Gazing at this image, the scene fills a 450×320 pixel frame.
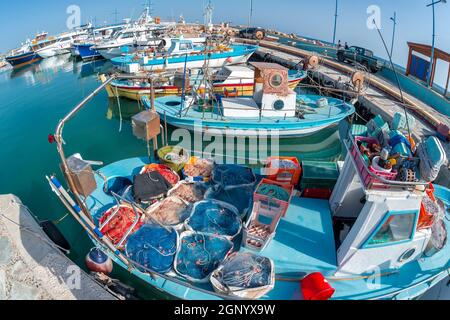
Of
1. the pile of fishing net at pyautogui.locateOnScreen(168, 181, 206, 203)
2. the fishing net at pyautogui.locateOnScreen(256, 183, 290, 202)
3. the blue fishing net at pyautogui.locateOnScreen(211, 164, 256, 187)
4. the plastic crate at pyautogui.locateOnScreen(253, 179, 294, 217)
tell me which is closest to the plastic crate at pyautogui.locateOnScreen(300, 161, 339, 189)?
the fishing net at pyautogui.locateOnScreen(256, 183, 290, 202)

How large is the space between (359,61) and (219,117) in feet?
62.9

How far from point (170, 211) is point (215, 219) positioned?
139 cm

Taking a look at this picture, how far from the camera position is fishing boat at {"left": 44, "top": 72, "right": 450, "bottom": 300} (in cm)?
559

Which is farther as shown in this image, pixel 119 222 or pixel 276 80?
pixel 276 80

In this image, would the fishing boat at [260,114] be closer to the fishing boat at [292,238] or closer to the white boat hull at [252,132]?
the white boat hull at [252,132]

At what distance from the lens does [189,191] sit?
8750 millimetres

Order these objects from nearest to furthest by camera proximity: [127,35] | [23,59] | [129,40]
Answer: [23,59] → [129,40] → [127,35]

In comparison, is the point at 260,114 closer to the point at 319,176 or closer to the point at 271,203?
the point at 319,176

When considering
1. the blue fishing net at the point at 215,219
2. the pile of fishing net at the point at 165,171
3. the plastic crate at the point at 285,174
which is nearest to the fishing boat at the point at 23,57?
the pile of fishing net at the point at 165,171

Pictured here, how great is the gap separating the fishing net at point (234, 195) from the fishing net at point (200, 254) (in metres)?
1.62

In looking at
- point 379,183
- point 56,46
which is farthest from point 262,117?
point 56,46

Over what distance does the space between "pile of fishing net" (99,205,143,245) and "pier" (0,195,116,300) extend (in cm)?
118

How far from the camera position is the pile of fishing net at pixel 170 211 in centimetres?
763
